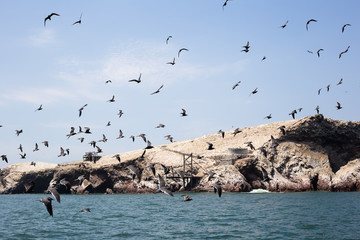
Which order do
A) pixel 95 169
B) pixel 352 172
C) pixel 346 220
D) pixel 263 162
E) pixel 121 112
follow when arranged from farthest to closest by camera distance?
pixel 95 169, pixel 263 162, pixel 352 172, pixel 121 112, pixel 346 220

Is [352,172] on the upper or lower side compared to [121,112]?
lower

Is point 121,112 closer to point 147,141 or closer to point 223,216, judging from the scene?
point 147,141

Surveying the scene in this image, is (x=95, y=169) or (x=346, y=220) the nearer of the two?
(x=346, y=220)

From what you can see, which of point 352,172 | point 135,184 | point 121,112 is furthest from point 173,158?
point 121,112

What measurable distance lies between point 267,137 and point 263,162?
1536cm

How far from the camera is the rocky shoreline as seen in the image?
252ft

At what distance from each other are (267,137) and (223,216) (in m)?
63.2

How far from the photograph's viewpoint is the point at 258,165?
257 feet

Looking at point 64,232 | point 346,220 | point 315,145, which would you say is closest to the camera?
point 64,232

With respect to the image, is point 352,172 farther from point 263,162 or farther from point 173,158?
point 173,158

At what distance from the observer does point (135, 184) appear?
315ft

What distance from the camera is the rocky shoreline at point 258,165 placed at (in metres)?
76.9

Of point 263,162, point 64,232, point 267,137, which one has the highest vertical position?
point 267,137

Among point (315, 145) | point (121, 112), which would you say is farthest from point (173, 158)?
point (121, 112)
